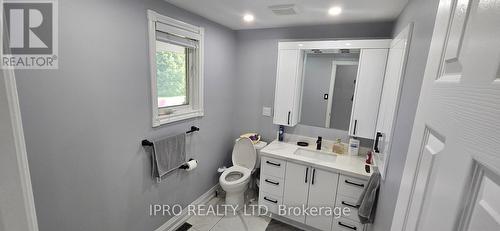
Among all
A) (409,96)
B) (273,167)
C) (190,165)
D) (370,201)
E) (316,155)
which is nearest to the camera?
(409,96)

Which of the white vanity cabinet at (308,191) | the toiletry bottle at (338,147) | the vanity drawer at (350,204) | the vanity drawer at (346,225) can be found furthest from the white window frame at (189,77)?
the vanity drawer at (346,225)

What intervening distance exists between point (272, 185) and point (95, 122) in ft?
6.09

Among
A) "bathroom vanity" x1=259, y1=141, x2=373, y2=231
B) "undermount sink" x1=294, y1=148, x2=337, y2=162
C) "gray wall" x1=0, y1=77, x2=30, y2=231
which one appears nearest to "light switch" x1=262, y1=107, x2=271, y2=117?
"bathroom vanity" x1=259, y1=141, x2=373, y2=231

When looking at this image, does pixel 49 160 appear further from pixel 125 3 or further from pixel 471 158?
pixel 471 158

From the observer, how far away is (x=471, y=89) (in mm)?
355

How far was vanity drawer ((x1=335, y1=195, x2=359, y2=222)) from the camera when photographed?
201 cm

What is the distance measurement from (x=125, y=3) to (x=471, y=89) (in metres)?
1.95

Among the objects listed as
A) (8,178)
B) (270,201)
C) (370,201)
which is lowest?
(270,201)

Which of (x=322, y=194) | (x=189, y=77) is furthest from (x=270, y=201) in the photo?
(x=189, y=77)

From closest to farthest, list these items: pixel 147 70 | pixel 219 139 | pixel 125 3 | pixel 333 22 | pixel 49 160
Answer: pixel 49 160
pixel 125 3
pixel 147 70
pixel 333 22
pixel 219 139

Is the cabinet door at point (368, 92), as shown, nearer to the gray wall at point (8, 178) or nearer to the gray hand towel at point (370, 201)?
the gray hand towel at point (370, 201)

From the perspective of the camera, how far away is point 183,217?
2.39m

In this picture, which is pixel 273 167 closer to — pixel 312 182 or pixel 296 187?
pixel 296 187

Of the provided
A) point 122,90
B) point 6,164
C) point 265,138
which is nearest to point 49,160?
point 122,90
